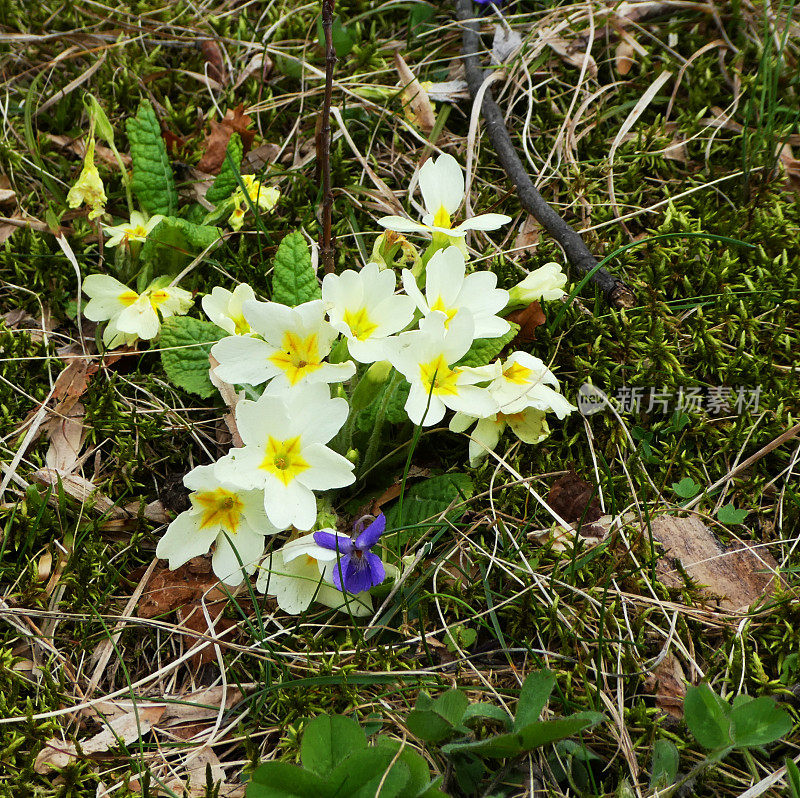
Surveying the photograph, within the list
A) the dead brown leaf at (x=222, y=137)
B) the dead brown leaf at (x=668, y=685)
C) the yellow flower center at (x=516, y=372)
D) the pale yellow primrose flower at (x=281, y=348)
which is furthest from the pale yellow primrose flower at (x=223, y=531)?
the dead brown leaf at (x=222, y=137)

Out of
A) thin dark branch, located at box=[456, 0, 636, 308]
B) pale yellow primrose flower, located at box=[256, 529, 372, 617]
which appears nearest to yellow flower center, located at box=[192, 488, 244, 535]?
pale yellow primrose flower, located at box=[256, 529, 372, 617]

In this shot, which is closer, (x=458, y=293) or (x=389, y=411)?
(x=458, y=293)

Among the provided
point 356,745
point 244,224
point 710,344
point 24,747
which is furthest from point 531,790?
point 244,224

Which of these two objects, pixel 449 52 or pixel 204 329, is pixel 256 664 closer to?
pixel 204 329

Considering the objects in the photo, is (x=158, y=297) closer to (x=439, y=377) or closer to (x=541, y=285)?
(x=439, y=377)

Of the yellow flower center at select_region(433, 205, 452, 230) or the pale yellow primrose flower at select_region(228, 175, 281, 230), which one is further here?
the pale yellow primrose flower at select_region(228, 175, 281, 230)

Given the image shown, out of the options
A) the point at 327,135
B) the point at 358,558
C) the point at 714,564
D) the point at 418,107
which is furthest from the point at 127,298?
the point at 714,564

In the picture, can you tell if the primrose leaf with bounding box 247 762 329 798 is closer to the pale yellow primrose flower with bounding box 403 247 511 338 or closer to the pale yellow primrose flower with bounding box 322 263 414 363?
the pale yellow primrose flower with bounding box 322 263 414 363
